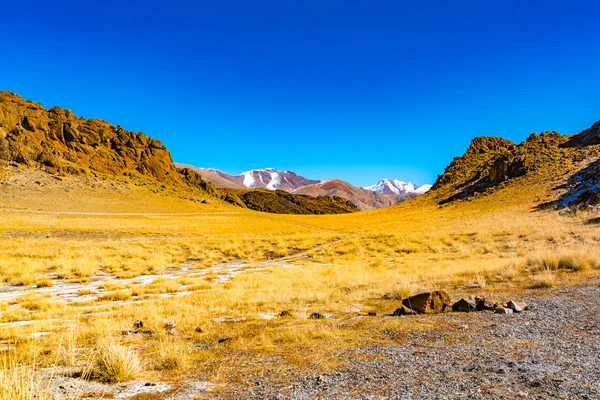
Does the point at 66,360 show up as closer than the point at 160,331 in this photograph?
Yes

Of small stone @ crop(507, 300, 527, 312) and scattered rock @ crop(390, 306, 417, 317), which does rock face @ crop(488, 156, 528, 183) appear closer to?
small stone @ crop(507, 300, 527, 312)

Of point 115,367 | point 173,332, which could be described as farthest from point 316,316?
point 115,367

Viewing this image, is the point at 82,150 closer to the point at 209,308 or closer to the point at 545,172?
the point at 545,172

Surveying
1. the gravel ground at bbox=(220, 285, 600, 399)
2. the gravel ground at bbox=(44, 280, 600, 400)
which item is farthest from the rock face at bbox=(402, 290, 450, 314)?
the gravel ground at bbox=(44, 280, 600, 400)

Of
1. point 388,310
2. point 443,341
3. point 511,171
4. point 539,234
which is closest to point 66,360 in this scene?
point 443,341

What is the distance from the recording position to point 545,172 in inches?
2645

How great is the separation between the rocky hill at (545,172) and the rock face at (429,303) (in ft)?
144

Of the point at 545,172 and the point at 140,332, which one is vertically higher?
the point at 545,172

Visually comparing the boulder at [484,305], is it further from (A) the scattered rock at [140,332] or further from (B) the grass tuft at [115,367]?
(A) the scattered rock at [140,332]

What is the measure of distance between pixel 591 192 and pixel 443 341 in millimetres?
51047

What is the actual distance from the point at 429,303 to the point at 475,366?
12.5 ft

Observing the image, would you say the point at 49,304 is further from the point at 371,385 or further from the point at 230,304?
the point at 371,385

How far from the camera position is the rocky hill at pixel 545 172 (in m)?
51.7

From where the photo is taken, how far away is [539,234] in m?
27.2
